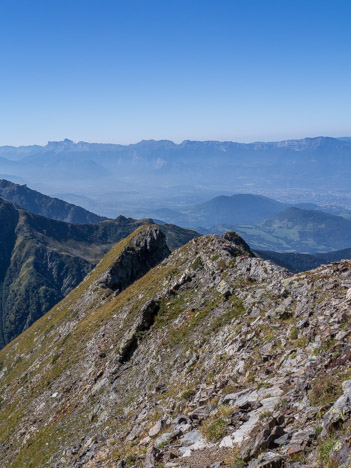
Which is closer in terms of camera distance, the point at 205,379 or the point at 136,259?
the point at 205,379

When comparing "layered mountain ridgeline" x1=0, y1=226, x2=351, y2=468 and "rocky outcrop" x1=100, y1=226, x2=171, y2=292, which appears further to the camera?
"rocky outcrop" x1=100, y1=226, x2=171, y2=292

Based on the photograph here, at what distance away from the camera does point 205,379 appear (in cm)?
2220

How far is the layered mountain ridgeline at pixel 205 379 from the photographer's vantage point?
1315cm

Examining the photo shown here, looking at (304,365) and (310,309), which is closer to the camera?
(304,365)

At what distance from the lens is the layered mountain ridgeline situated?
13.1 metres

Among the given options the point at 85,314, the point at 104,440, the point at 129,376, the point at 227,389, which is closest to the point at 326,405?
the point at 227,389

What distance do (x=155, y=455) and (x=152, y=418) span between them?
5.81m

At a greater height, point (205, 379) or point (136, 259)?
point (205, 379)

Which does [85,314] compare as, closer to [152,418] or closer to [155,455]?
[152,418]

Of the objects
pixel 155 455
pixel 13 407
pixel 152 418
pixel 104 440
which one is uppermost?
pixel 155 455

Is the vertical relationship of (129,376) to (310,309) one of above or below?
below

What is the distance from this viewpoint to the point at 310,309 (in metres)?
21.8

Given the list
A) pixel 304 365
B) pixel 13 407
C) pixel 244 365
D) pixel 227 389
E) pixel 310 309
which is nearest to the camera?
pixel 304 365

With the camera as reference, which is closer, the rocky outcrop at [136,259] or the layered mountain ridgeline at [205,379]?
the layered mountain ridgeline at [205,379]
